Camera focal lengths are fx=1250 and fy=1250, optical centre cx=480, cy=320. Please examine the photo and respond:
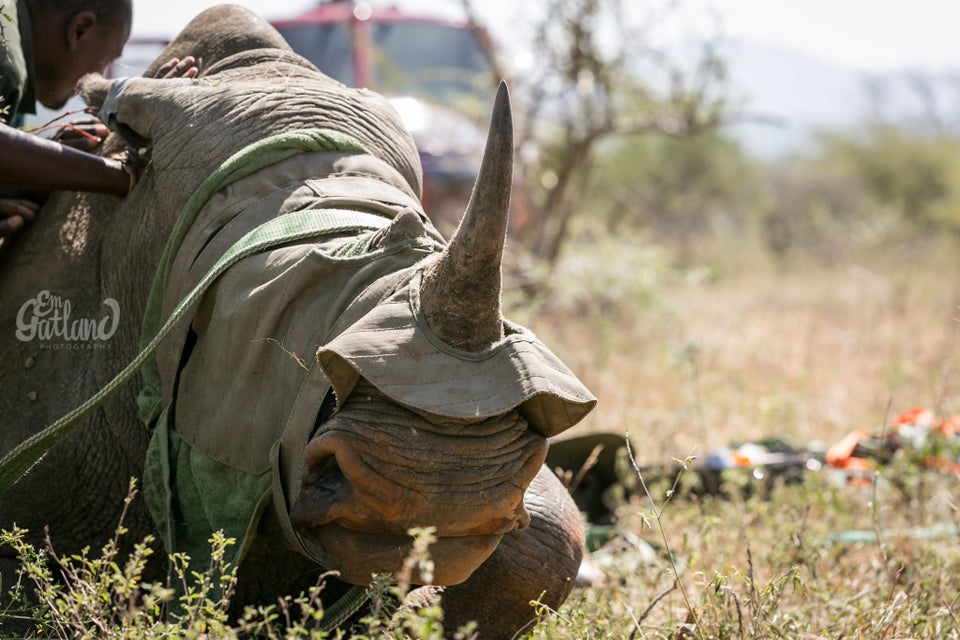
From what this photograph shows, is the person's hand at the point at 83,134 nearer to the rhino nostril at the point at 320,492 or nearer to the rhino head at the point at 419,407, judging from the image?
the rhino head at the point at 419,407

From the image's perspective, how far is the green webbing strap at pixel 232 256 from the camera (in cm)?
277

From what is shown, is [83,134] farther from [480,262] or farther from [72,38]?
[480,262]

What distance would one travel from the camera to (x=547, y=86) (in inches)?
370

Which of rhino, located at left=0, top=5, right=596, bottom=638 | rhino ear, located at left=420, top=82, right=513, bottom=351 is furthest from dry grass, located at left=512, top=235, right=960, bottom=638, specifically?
rhino ear, located at left=420, top=82, right=513, bottom=351

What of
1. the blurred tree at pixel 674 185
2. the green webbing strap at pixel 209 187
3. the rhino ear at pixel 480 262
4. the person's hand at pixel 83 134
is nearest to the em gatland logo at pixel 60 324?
the green webbing strap at pixel 209 187

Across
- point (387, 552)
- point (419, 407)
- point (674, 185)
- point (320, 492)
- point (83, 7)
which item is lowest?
point (674, 185)

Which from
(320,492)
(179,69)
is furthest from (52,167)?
(320,492)

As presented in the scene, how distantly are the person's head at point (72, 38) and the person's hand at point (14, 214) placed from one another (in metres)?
0.49

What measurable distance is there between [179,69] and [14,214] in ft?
2.10

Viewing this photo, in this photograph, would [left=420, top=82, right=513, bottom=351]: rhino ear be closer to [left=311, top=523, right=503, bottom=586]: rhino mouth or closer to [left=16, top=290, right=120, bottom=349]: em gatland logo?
[left=311, top=523, right=503, bottom=586]: rhino mouth

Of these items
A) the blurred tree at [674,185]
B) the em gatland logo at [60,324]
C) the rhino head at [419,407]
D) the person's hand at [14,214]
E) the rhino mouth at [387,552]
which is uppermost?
the rhino head at [419,407]

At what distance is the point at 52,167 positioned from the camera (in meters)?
3.26

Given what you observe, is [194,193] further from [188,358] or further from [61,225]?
[61,225]

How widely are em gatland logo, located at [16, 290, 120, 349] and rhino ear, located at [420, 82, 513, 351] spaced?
51.6 inches
